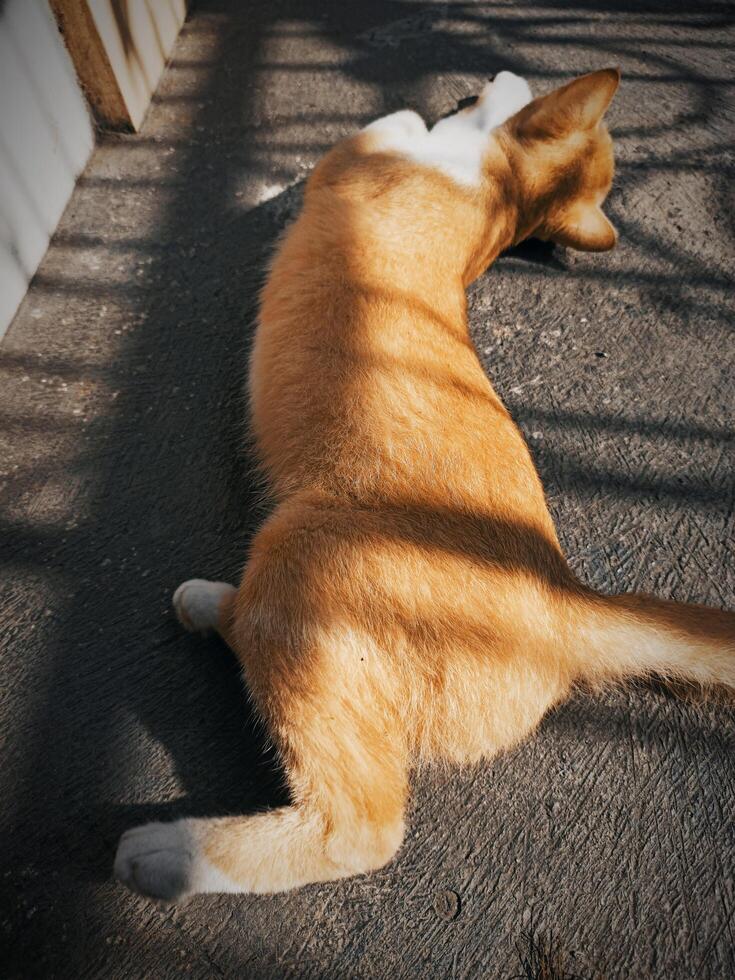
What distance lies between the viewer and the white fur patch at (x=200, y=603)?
5.51 feet

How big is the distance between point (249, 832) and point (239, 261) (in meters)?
2.02

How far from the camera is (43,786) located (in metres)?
1.51

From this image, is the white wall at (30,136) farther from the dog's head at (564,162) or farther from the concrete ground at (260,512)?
the dog's head at (564,162)

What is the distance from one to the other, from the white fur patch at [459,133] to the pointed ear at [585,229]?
16.8 inches

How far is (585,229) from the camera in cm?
253

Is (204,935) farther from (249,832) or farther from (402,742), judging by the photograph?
(402,742)

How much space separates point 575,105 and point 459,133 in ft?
1.47

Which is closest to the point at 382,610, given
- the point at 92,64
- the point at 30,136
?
the point at 30,136

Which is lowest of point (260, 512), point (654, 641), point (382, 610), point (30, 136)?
point (654, 641)

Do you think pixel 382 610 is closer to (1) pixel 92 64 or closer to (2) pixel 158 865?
(2) pixel 158 865

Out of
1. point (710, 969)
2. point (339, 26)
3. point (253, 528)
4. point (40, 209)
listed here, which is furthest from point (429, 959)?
point (339, 26)

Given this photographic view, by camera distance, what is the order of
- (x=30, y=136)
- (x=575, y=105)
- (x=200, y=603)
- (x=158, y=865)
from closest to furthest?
(x=158, y=865), (x=200, y=603), (x=30, y=136), (x=575, y=105)

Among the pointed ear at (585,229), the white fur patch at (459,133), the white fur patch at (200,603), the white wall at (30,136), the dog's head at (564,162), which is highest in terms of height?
the white wall at (30,136)

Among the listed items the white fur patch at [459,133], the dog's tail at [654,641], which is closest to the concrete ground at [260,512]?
the dog's tail at [654,641]
